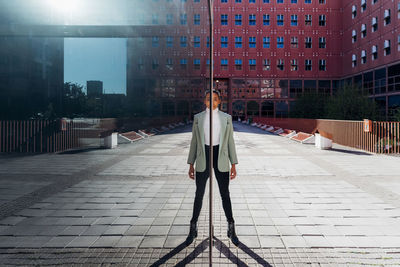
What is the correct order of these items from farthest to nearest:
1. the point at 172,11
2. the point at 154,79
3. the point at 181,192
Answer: the point at 154,79 < the point at 172,11 < the point at 181,192

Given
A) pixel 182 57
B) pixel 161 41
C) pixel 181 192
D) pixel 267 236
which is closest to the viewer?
pixel 267 236

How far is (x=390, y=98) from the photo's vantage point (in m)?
33.2

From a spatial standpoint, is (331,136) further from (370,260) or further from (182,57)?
(182,57)

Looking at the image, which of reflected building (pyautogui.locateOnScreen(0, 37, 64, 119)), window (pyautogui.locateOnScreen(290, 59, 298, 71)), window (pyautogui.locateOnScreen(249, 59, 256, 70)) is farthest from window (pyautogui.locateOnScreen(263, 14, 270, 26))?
reflected building (pyautogui.locateOnScreen(0, 37, 64, 119))

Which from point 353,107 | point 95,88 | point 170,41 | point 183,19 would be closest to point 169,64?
point 170,41

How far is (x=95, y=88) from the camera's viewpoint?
60.2m

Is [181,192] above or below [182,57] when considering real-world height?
below

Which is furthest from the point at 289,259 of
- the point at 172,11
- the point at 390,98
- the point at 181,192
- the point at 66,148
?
the point at 172,11

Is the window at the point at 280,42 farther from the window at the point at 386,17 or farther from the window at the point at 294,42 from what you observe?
the window at the point at 386,17

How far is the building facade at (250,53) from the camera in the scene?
4772cm

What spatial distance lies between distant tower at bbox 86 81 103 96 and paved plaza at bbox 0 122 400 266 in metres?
55.8

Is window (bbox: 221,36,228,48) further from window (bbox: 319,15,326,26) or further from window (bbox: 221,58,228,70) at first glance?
window (bbox: 319,15,326,26)

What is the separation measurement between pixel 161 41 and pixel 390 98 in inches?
1484

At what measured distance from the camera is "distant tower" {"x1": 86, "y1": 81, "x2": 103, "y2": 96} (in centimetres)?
6031
